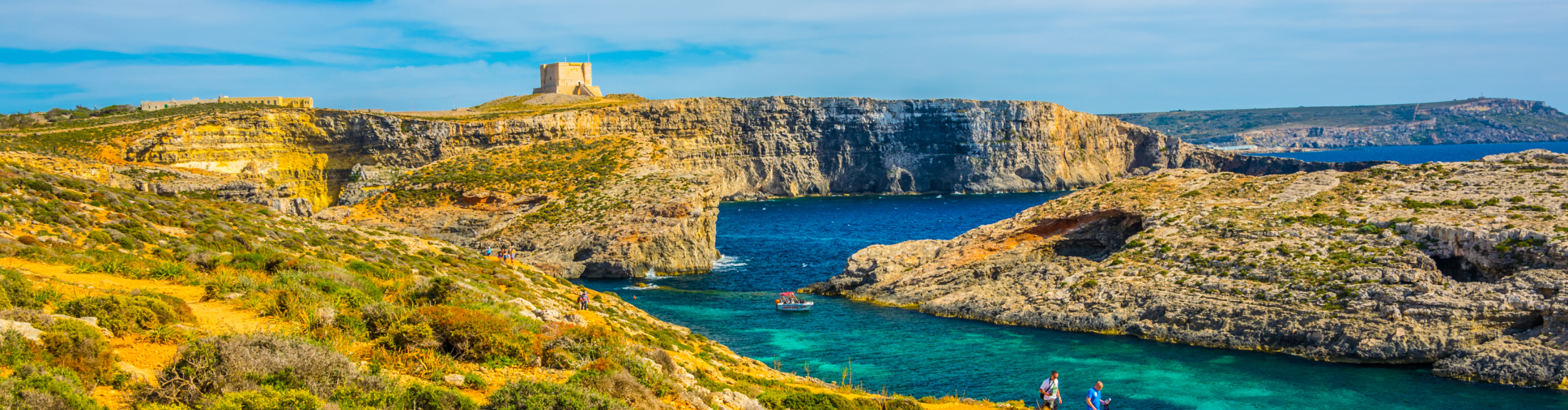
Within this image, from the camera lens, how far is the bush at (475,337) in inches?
599

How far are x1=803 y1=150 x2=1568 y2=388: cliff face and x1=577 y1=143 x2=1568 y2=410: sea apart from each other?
3.79 feet

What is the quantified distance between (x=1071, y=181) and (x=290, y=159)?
5048 inches

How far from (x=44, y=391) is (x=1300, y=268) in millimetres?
41391

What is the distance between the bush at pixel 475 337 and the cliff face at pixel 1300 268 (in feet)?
100

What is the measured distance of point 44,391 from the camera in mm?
9820

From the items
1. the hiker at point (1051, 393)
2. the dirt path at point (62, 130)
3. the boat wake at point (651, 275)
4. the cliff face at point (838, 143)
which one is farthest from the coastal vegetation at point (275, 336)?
the cliff face at point (838, 143)

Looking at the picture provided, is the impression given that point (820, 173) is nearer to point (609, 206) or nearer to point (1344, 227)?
point (609, 206)

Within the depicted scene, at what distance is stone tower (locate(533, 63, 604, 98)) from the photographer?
5113 inches

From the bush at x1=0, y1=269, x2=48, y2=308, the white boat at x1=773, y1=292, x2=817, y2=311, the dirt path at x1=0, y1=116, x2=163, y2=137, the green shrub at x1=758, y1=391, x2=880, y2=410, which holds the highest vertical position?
the dirt path at x1=0, y1=116, x2=163, y2=137

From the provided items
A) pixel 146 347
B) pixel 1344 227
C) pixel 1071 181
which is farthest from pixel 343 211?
pixel 1071 181

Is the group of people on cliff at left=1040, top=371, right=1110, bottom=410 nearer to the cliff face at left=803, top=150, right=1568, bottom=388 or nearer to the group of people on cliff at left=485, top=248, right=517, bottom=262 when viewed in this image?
the cliff face at left=803, top=150, right=1568, bottom=388

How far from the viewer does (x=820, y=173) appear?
160500mm

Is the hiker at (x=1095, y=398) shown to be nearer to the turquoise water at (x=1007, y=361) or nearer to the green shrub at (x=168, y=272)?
the turquoise water at (x=1007, y=361)

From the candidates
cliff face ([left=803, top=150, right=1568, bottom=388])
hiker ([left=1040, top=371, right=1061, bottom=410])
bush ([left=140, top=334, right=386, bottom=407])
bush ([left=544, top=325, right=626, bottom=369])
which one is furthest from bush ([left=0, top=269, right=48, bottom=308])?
cliff face ([left=803, top=150, right=1568, bottom=388])
